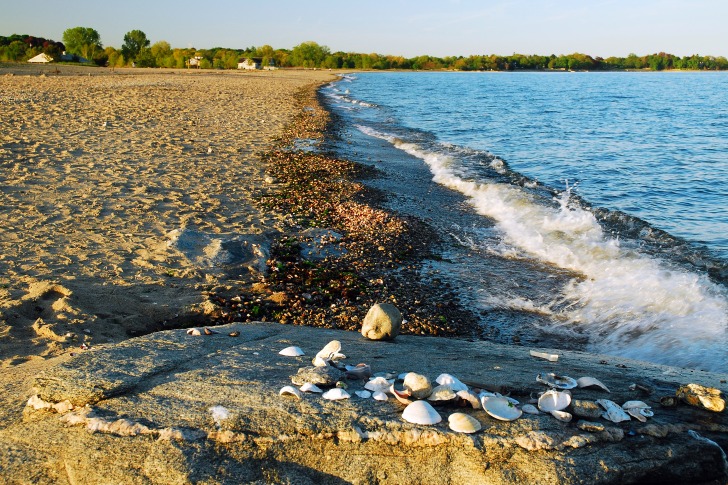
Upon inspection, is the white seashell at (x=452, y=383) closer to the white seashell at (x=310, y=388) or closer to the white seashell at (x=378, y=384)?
the white seashell at (x=378, y=384)

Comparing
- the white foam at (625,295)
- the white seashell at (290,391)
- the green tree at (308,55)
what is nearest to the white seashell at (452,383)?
the white seashell at (290,391)

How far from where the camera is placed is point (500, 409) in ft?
10.0

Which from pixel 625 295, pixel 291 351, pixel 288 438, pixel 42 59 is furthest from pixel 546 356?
pixel 42 59

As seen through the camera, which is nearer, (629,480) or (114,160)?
(629,480)

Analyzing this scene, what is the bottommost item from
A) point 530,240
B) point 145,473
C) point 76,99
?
point 530,240

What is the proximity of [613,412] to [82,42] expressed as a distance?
110376 mm

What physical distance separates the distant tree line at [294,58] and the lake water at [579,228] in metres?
68.1

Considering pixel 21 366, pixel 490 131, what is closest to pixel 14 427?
pixel 21 366

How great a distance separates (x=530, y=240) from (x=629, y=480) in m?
6.97

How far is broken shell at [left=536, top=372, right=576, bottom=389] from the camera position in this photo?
354 cm

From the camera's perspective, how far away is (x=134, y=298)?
227 inches

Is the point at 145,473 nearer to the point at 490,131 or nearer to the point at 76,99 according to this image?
the point at 76,99

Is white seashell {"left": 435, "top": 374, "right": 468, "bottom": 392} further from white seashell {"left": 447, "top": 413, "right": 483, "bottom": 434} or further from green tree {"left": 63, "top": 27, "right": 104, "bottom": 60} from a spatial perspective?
green tree {"left": 63, "top": 27, "right": 104, "bottom": 60}

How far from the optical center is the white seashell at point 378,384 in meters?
3.30
